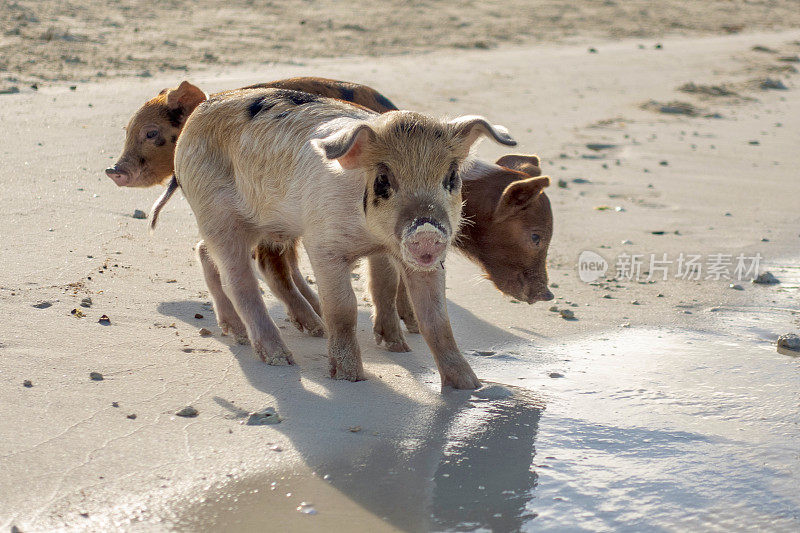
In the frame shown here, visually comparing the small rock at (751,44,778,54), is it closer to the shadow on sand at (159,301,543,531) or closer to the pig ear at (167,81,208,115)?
the pig ear at (167,81,208,115)

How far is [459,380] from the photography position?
4812mm

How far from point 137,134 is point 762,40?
14.4 meters

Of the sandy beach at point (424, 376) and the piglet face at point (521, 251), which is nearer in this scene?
the sandy beach at point (424, 376)

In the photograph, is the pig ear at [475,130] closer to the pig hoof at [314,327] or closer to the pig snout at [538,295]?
the pig snout at [538,295]

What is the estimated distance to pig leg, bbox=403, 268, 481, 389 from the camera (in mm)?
4828

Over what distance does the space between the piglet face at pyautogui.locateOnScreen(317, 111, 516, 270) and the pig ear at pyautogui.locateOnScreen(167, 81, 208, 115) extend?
229 cm

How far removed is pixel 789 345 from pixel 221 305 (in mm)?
3139

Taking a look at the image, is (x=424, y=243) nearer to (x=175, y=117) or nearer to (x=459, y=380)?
(x=459, y=380)

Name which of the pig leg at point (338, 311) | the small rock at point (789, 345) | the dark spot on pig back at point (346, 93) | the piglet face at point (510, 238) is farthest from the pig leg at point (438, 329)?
the dark spot on pig back at point (346, 93)

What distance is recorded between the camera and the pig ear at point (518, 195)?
17.6 feet

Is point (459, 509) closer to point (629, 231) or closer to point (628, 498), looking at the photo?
point (628, 498)

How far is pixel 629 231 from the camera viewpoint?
25.8ft

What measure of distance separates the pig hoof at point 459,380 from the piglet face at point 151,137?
2.81 m

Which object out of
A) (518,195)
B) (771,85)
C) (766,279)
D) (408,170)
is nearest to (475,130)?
(408,170)
